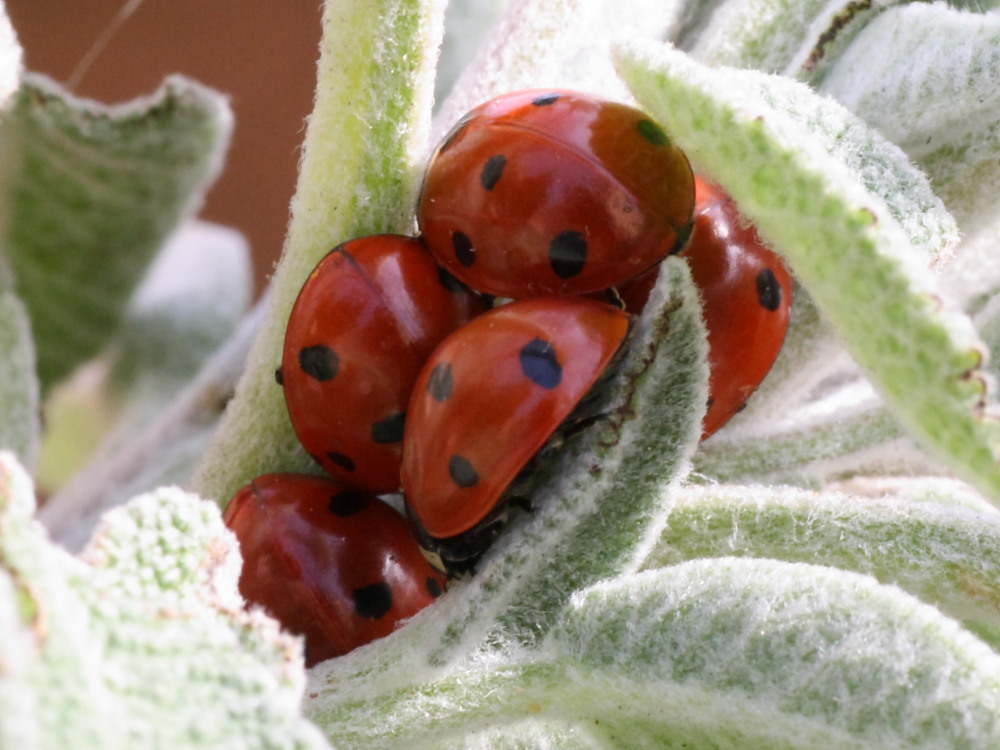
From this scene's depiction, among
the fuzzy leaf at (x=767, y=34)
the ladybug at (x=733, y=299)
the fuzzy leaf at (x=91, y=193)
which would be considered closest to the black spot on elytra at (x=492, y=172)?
the ladybug at (x=733, y=299)

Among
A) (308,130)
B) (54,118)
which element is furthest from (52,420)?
(308,130)

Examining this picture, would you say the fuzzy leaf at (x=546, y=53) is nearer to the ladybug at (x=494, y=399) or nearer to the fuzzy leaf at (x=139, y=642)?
the ladybug at (x=494, y=399)

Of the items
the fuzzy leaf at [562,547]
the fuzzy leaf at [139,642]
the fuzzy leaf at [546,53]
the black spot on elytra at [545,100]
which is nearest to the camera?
the fuzzy leaf at [139,642]

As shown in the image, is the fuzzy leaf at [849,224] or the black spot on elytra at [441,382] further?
the black spot on elytra at [441,382]

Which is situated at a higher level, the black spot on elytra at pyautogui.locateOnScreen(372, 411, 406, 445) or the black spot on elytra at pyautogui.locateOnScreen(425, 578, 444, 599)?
the black spot on elytra at pyautogui.locateOnScreen(372, 411, 406, 445)

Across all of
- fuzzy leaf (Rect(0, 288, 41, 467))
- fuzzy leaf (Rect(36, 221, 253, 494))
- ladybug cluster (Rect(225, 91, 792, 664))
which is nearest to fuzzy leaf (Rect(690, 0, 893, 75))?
ladybug cluster (Rect(225, 91, 792, 664))

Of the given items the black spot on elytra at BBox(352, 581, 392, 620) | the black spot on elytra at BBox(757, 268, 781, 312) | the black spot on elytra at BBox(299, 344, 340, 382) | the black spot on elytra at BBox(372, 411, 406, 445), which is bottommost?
the black spot on elytra at BBox(352, 581, 392, 620)

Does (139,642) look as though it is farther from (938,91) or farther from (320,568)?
(938,91)

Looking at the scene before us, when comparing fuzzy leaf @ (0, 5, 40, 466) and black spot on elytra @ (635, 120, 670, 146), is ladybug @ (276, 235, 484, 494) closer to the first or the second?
black spot on elytra @ (635, 120, 670, 146)
